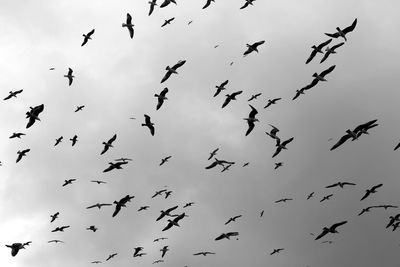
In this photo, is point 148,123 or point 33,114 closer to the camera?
point 33,114

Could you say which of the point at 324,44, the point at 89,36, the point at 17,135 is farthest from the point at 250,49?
the point at 17,135

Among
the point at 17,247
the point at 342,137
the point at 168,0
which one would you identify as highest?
the point at 168,0

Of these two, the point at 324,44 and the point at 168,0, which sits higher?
the point at 168,0

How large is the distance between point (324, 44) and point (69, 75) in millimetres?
30246

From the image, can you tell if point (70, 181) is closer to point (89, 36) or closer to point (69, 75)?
point (69, 75)

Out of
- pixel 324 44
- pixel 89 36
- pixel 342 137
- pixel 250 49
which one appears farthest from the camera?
pixel 89 36

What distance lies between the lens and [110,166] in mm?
54531

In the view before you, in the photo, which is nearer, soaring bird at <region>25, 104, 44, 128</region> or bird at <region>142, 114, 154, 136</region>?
soaring bird at <region>25, 104, 44, 128</region>

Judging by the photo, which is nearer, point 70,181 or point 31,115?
point 31,115

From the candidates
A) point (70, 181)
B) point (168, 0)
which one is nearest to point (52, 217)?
point (70, 181)

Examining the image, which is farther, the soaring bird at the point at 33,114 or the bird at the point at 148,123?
the bird at the point at 148,123

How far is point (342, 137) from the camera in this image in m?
44.9

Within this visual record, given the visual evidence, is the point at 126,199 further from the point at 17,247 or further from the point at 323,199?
the point at 323,199

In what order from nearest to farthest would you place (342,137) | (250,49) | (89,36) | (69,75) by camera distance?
(342,137) → (250,49) → (89,36) → (69,75)
